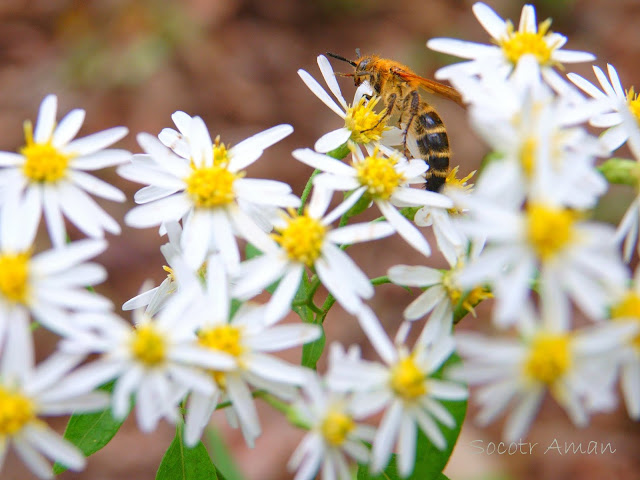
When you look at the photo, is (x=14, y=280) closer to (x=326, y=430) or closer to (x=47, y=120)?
(x=47, y=120)

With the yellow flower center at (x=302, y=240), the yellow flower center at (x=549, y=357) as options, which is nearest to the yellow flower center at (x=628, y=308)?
the yellow flower center at (x=549, y=357)

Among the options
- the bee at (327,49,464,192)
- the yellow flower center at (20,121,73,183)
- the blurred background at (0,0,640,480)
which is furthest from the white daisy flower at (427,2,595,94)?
the blurred background at (0,0,640,480)

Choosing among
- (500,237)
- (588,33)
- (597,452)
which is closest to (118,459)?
(597,452)

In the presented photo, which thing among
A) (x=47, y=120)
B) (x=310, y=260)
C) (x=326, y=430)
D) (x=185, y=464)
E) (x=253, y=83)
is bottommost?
(x=185, y=464)

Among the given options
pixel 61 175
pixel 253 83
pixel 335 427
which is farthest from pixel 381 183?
pixel 253 83

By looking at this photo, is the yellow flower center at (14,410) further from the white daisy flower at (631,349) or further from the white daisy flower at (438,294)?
the white daisy flower at (631,349)

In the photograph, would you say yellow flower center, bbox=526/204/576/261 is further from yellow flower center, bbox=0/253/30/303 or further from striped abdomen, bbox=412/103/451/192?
yellow flower center, bbox=0/253/30/303

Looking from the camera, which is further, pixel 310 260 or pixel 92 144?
pixel 92 144

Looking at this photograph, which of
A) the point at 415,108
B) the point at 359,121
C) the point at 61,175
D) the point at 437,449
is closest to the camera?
the point at 437,449
